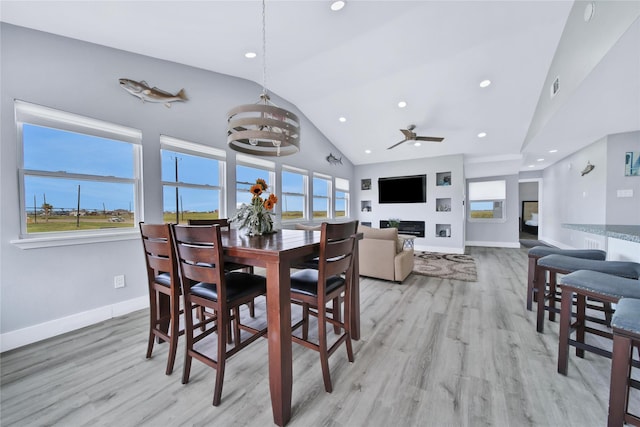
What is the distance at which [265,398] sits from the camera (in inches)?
57.4

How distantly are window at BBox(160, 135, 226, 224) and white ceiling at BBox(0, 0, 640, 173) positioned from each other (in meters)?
1.11

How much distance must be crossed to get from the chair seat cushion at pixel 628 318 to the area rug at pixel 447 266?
2.83 meters

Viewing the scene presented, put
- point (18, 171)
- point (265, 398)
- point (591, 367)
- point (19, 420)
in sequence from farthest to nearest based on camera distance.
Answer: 1. point (18, 171)
2. point (591, 367)
3. point (265, 398)
4. point (19, 420)

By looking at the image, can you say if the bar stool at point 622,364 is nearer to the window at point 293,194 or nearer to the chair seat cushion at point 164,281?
the chair seat cushion at point 164,281

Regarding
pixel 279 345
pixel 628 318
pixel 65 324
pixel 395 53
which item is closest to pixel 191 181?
pixel 65 324

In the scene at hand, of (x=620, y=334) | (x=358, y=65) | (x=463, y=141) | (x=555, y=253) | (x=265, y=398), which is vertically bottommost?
(x=265, y=398)

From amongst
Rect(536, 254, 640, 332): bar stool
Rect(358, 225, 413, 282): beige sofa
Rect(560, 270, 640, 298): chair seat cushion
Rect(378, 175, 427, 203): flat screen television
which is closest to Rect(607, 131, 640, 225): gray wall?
Rect(536, 254, 640, 332): bar stool

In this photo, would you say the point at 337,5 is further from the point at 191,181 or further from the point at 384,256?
the point at 384,256

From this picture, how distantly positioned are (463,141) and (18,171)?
702 centimetres

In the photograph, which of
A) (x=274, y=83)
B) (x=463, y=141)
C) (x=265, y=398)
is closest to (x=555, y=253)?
(x=265, y=398)

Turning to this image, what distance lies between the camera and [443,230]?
6418mm

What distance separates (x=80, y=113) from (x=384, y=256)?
397cm

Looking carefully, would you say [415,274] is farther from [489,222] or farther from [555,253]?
[489,222]

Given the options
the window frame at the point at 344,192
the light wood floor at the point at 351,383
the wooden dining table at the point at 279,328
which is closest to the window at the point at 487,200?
Result: the window frame at the point at 344,192
